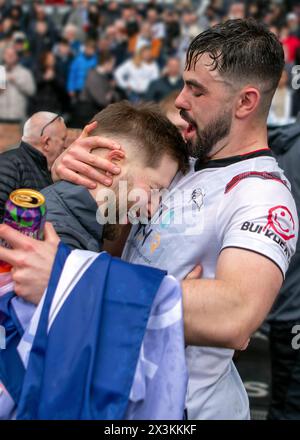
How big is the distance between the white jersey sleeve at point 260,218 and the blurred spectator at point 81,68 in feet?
36.5

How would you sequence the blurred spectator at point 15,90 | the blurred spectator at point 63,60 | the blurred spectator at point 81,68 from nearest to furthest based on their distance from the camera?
the blurred spectator at point 15,90 < the blurred spectator at point 81,68 < the blurred spectator at point 63,60

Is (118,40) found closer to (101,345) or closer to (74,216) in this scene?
(74,216)

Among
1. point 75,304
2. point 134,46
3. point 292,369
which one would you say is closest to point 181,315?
point 75,304

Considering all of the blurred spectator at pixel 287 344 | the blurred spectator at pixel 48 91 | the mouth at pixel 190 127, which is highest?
the mouth at pixel 190 127

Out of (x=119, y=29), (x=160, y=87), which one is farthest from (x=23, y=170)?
(x=119, y=29)

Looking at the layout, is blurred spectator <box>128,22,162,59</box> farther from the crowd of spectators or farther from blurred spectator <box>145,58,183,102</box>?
blurred spectator <box>145,58,183,102</box>

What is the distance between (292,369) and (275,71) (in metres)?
2.00

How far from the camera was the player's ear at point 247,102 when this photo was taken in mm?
2348

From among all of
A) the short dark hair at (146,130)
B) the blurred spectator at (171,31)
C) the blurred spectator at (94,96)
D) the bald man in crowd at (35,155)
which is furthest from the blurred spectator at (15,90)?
the short dark hair at (146,130)

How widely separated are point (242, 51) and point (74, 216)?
0.71m

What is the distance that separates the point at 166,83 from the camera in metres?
11.8

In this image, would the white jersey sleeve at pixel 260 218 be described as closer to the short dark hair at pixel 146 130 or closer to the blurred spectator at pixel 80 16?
the short dark hair at pixel 146 130

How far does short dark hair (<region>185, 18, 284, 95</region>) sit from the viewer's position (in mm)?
2316

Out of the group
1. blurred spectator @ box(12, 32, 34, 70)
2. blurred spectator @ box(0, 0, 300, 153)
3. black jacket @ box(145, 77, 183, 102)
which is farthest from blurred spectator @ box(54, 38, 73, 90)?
black jacket @ box(145, 77, 183, 102)
